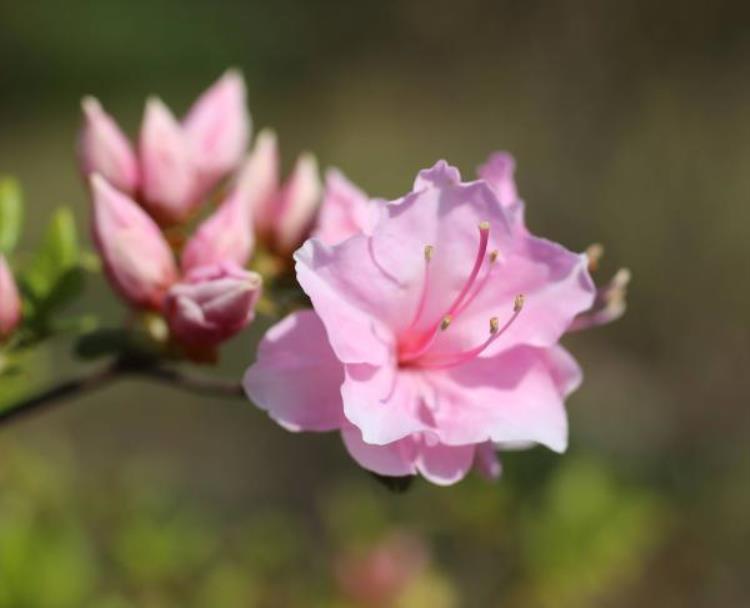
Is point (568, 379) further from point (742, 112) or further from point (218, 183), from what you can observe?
point (742, 112)

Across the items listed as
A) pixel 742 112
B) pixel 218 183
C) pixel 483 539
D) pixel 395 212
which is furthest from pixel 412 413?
pixel 742 112

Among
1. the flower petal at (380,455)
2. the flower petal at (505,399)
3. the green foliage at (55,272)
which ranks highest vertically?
the flower petal at (505,399)

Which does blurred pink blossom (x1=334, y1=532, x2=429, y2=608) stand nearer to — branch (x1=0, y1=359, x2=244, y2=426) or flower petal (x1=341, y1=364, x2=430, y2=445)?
branch (x1=0, y1=359, x2=244, y2=426)

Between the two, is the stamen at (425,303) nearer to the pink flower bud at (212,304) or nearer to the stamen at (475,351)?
the stamen at (475,351)

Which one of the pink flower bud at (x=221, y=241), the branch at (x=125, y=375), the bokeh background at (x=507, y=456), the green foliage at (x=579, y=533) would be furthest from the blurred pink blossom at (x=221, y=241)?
the green foliage at (x=579, y=533)

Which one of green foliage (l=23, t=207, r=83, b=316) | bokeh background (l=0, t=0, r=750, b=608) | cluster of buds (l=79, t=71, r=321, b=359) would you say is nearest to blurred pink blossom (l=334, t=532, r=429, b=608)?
bokeh background (l=0, t=0, r=750, b=608)
